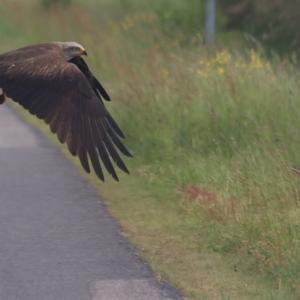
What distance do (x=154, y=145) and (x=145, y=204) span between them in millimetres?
1646

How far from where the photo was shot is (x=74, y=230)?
802 centimetres

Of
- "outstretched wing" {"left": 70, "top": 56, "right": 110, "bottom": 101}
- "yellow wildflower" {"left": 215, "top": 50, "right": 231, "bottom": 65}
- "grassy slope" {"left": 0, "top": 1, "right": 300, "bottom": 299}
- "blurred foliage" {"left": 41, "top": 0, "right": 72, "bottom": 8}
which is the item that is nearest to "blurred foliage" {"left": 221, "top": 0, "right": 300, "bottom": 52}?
"blurred foliage" {"left": 41, "top": 0, "right": 72, "bottom": 8}

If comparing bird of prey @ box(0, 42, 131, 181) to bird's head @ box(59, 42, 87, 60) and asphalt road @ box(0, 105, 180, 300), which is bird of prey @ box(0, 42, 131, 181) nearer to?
bird's head @ box(59, 42, 87, 60)

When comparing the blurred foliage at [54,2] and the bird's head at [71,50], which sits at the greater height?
the bird's head at [71,50]

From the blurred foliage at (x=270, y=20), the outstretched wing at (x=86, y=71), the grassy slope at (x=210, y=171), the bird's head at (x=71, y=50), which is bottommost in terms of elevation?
the blurred foliage at (x=270, y=20)

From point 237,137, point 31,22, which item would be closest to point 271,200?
point 237,137

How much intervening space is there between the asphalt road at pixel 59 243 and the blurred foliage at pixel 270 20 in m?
9.37

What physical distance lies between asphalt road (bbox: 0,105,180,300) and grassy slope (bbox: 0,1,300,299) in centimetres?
16

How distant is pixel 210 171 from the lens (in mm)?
9086

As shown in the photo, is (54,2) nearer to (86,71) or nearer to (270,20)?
(270,20)

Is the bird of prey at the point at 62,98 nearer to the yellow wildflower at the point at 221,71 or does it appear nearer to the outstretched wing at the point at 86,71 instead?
the outstretched wing at the point at 86,71

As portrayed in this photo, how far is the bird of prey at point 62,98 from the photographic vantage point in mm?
7383

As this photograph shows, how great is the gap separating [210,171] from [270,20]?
468 inches

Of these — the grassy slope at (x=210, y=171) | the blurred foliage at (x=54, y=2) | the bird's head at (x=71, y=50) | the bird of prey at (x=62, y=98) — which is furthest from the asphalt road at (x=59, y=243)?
the blurred foliage at (x=54, y=2)
